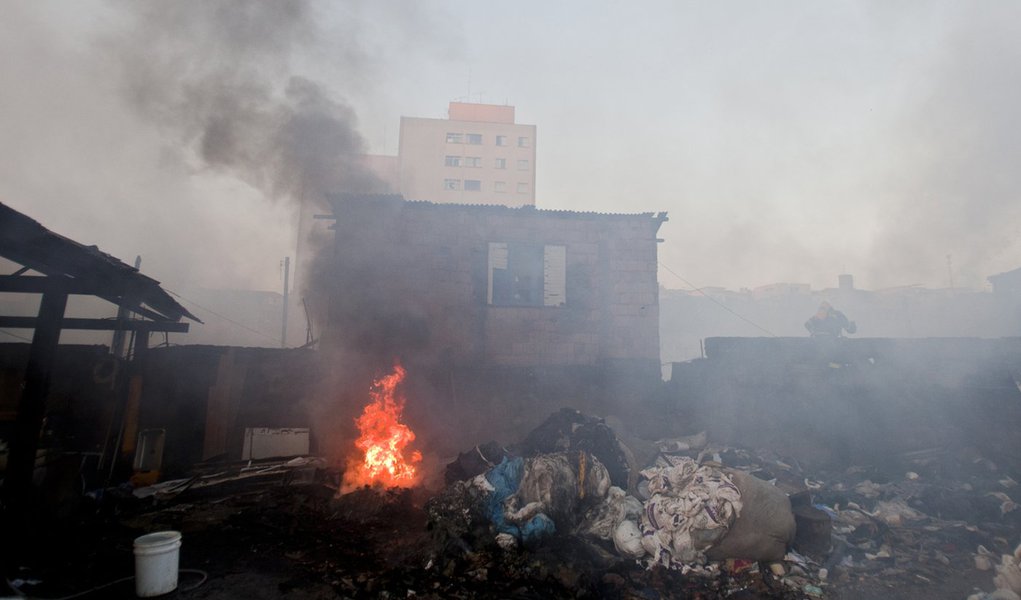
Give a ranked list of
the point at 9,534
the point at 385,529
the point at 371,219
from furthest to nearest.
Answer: the point at 371,219 → the point at 385,529 → the point at 9,534

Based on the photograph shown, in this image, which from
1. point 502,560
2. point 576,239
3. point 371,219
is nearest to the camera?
point 502,560

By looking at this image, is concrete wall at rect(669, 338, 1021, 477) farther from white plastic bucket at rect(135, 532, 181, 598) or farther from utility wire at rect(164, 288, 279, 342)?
utility wire at rect(164, 288, 279, 342)

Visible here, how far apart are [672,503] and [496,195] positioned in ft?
176

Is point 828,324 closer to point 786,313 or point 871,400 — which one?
point 871,400

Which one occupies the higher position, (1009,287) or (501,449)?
(1009,287)

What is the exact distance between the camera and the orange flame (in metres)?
8.78

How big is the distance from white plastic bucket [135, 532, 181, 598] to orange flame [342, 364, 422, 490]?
368cm

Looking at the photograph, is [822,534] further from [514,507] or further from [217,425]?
[217,425]

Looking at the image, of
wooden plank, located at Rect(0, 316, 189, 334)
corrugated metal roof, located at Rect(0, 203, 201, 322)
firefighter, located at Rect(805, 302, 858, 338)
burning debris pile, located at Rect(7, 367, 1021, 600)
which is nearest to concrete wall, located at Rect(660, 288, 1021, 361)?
firefighter, located at Rect(805, 302, 858, 338)

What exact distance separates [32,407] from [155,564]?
2719 mm

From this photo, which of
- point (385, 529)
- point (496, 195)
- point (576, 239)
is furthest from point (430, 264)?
point (496, 195)

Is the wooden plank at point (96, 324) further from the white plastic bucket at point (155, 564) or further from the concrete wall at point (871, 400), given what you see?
the concrete wall at point (871, 400)

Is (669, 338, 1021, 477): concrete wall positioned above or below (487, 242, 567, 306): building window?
below

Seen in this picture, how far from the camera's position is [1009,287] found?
2597 centimetres
